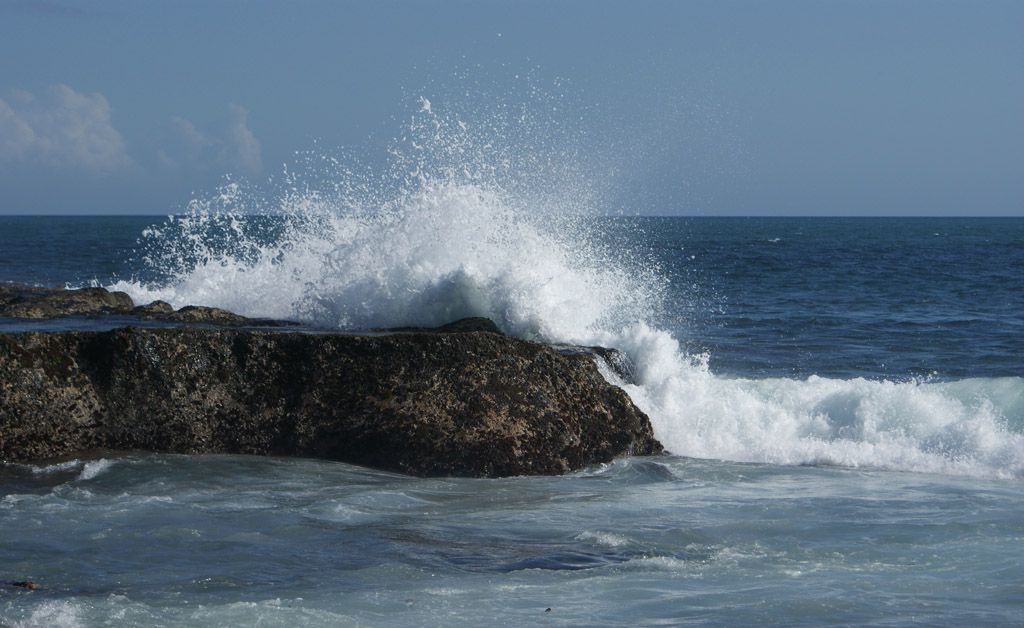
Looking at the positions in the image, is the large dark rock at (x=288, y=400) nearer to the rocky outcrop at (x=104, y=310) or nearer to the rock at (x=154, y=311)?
the rocky outcrop at (x=104, y=310)

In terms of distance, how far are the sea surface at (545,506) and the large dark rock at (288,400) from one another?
0.21m

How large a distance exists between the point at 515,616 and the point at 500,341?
10.4 ft

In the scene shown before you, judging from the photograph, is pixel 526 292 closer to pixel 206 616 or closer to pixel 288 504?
pixel 288 504

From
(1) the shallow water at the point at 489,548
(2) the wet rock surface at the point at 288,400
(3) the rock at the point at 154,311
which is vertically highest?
(3) the rock at the point at 154,311

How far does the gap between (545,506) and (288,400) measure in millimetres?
1993

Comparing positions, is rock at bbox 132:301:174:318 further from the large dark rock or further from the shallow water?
the shallow water

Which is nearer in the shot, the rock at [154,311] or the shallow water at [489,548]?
the shallow water at [489,548]

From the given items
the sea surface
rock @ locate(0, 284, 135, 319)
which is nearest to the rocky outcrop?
rock @ locate(0, 284, 135, 319)

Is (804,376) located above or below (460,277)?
below

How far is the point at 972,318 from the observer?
1791 cm

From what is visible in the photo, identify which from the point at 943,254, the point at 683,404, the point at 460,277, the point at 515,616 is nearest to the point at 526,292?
the point at 460,277

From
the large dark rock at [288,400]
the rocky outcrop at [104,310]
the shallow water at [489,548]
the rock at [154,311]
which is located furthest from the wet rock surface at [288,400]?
the rock at [154,311]

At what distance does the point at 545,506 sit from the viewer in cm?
607

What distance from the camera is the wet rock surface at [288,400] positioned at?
21.3 feet
